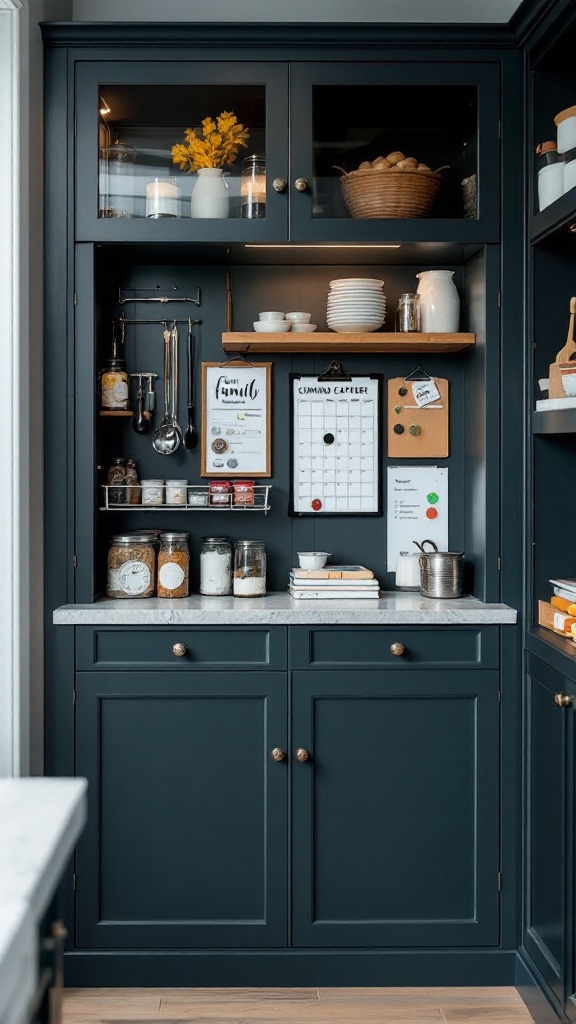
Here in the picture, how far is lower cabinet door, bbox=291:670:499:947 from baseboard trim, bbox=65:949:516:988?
1.7 inches

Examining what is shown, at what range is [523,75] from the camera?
2408 mm

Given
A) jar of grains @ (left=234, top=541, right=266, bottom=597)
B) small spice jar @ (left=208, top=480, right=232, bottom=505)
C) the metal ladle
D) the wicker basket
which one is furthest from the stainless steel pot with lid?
the wicker basket

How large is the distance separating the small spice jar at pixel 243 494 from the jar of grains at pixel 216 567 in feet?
0.41

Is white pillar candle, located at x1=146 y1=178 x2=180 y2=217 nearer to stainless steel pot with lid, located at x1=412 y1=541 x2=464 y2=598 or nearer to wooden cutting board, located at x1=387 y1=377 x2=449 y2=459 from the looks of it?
wooden cutting board, located at x1=387 y1=377 x2=449 y2=459

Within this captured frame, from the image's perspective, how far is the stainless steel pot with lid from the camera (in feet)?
8.38

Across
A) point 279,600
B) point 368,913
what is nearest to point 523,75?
point 279,600

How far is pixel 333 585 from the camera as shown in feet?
8.32

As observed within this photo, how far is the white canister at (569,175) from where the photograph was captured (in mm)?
2101

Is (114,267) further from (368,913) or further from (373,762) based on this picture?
(368,913)

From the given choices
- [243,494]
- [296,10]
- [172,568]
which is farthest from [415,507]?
[296,10]

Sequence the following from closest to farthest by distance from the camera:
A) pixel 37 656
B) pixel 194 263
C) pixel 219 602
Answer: pixel 37 656 < pixel 219 602 < pixel 194 263

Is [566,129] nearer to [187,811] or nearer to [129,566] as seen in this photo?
[129,566]

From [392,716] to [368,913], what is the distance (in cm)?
51

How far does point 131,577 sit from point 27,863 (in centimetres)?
168
